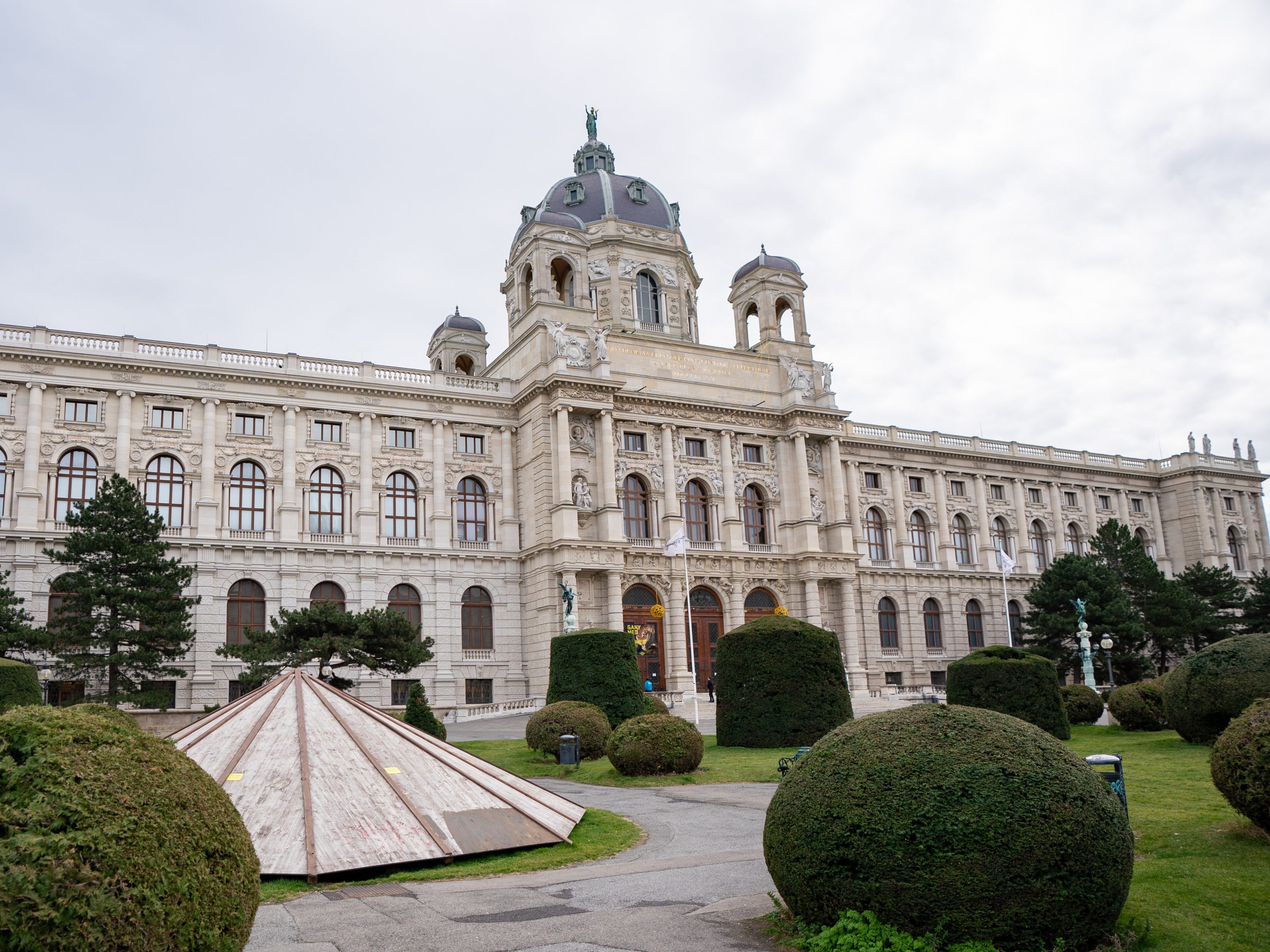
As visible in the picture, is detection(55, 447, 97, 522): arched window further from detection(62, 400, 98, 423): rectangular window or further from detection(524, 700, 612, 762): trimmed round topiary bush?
detection(524, 700, 612, 762): trimmed round topiary bush

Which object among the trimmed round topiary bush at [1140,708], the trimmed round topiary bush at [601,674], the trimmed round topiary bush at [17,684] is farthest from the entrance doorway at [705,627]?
the trimmed round topiary bush at [17,684]

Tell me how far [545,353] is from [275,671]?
23126 millimetres

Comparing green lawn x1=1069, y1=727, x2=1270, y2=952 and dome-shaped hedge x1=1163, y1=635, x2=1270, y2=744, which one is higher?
dome-shaped hedge x1=1163, y1=635, x2=1270, y2=744

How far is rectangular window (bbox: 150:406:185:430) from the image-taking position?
152ft

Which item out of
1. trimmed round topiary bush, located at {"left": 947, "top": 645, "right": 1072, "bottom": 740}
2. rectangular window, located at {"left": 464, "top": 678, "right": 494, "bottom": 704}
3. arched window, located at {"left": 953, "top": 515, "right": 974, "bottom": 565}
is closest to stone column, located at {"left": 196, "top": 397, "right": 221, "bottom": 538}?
rectangular window, located at {"left": 464, "top": 678, "right": 494, "bottom": 704}

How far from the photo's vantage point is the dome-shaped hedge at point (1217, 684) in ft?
67.9

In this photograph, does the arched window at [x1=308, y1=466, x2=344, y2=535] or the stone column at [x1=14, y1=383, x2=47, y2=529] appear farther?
the arched window at [x1=308, y1=466, x2=344, y2=535]

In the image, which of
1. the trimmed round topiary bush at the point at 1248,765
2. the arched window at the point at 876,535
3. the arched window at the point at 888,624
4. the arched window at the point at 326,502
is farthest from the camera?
the arched window at the point at 876,535

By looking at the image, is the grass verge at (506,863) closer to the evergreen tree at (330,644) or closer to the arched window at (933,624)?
the evergreen tree at (330,644)

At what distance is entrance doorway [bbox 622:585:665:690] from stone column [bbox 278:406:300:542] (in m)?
16.6

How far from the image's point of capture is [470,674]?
50.0 m

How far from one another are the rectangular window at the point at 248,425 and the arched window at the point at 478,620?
12646mm

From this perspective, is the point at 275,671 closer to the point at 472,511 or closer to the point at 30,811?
the point at 472,511

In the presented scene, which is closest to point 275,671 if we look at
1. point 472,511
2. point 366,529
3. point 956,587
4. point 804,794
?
point 366,529
